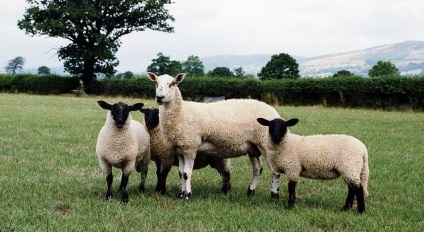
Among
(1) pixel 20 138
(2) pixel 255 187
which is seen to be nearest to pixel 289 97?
(1) pixel 20 138

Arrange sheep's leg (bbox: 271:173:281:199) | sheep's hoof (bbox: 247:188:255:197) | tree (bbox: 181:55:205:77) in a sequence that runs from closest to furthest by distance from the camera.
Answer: sheep's leg (bbox: 271:173:281:199) < sheep's hoof (bbox: 247:188:255:197) < tree (bbox: 181:55:205:77)

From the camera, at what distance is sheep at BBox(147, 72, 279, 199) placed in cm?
747

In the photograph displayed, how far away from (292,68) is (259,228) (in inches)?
2158

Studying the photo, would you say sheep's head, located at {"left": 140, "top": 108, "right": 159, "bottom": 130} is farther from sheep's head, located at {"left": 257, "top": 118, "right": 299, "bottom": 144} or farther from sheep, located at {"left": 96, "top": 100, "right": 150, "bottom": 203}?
sheep's head, located at {"left": 257, "top": 118, "right": 299, "bottom": 144}

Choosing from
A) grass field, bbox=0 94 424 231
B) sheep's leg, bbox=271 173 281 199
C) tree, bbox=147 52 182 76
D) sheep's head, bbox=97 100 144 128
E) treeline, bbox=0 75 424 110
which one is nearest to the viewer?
grass field, bbox=0 94 424 231

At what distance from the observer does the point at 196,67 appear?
116 m

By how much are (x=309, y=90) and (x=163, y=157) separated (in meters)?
27.5

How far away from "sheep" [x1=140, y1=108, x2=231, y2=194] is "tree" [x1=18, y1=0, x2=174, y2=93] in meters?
38.4

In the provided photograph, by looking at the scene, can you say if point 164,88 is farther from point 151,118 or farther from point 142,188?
point 142,188

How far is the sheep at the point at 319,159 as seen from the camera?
6.86 metres

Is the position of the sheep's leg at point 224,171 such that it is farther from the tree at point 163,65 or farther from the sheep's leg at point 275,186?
the tree at point 163,65

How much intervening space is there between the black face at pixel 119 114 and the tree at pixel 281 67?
52.5m

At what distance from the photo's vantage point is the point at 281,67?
59156 millimetres

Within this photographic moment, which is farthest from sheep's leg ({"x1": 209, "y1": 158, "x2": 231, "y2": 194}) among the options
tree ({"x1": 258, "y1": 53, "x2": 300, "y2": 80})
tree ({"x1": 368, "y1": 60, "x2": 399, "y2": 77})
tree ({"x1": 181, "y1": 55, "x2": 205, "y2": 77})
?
tree ({"x1": 181, "y1": 55, "x2": 205, "y2": 77})
